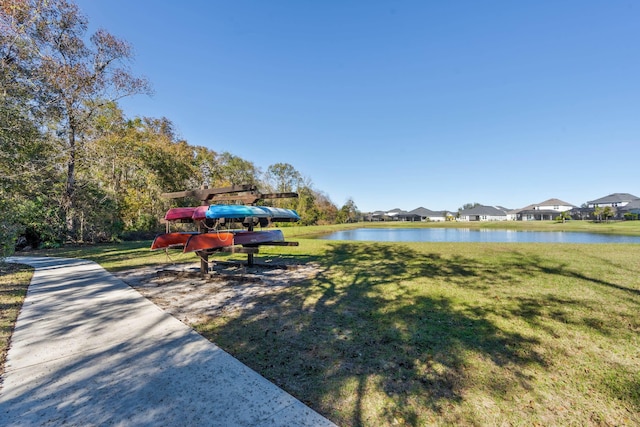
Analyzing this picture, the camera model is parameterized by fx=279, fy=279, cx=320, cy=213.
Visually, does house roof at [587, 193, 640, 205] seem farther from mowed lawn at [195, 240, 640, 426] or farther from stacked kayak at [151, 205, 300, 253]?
stacked kayak at [151, 205, 300, 253]

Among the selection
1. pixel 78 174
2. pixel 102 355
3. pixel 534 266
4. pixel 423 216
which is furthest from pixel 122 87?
pixel 423 216

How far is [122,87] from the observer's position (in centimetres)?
1777

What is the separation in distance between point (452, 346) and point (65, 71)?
66.3 feet

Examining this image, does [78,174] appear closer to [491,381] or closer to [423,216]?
[491,381]

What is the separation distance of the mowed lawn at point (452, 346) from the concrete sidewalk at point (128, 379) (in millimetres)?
302

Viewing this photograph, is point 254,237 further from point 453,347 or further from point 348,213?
point 348,213

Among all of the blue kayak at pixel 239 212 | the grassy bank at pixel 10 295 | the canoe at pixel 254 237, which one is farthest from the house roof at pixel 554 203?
the grassy bank at pixel 10 295

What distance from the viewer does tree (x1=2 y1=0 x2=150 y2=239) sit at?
11.5 m

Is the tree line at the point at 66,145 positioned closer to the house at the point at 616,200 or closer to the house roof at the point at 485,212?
the house roof at the point at 485,212

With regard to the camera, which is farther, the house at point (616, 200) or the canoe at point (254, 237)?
the house at point (616, 200)

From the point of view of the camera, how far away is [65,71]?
14.2 metres

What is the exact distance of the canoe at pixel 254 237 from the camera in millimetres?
7109

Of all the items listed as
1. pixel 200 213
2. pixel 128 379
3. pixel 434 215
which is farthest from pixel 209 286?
pixel 434 215

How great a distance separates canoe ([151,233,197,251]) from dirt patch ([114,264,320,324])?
94 cm
